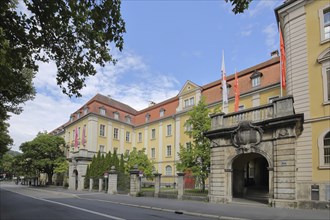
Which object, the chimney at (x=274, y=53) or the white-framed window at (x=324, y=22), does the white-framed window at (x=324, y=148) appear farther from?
the chimney at (x=274, y=53)

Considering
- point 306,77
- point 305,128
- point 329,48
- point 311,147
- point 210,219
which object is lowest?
point 210,219

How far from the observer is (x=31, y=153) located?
167 ft

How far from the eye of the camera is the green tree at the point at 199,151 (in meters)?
24.6

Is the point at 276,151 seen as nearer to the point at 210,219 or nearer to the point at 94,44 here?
the point at 210,219

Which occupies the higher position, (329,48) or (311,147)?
(329,48)

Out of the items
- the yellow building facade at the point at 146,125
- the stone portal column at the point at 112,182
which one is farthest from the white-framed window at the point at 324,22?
the stone portal column at the point at 112,182

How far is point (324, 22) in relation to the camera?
20.5m

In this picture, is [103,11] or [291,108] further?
[291,108]

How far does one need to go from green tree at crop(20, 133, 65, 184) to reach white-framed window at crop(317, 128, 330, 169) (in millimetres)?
43315

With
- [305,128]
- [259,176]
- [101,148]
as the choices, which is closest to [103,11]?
[305,128]

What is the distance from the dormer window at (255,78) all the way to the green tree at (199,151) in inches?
376

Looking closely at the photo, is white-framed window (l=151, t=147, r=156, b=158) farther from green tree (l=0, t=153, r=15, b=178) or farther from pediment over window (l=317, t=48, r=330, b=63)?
green tree (l=0, t=153, r=15, b=178)

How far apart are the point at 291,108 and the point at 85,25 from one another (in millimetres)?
11784

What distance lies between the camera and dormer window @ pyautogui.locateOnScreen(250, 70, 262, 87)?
32.6 meters
